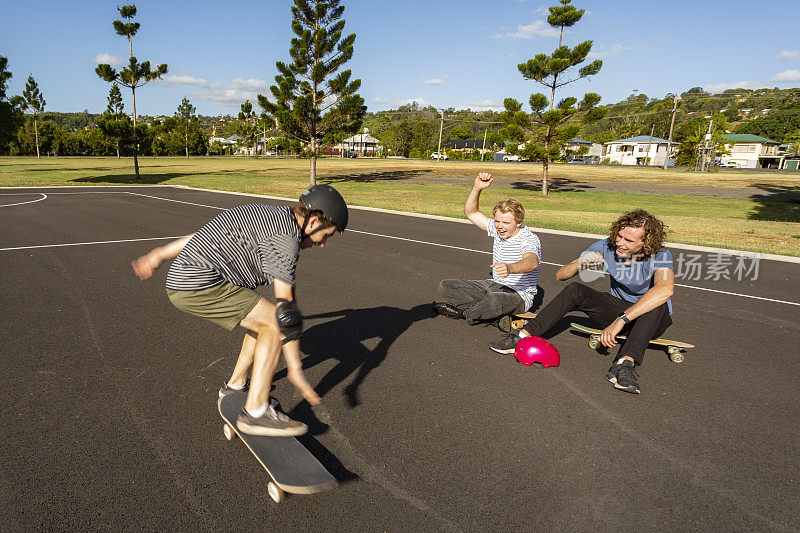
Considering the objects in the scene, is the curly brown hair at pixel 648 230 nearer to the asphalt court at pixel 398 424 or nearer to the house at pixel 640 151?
the asphalt court at pixel 398 424

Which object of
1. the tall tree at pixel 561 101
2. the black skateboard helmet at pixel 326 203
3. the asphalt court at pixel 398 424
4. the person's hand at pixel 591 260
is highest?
the tall tree at pixel 561 101

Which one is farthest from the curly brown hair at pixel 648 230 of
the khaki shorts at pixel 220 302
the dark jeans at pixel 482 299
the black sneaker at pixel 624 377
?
the khaki shorts at pixel 220 302

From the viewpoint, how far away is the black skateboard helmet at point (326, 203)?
282 centimetres

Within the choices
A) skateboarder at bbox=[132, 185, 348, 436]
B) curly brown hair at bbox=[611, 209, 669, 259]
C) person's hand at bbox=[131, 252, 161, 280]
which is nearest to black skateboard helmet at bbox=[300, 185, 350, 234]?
skateboarder at bbox=[132, 185, 348, 436]

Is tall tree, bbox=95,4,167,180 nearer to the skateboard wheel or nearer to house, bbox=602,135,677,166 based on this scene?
the skateboard wheel

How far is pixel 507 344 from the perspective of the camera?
16.4ft

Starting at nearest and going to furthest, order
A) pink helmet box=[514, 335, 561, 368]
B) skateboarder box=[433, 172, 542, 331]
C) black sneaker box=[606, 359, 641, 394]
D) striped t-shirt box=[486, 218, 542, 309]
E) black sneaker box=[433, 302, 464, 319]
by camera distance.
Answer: black sneaker box=[606, 359, 641, 394] → pink helmet box=[514, 335, 561, 368] → skateboarder box=[433, 172, 542, 331] → striped t-shirt box=[486, 218, 542, 309] → black sneaker box=[433, 302, 464, 319]

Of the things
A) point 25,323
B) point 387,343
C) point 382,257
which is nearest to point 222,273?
point 387,343

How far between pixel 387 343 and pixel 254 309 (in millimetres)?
2276

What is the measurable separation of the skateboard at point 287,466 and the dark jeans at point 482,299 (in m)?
2.98

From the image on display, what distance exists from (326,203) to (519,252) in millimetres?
3139

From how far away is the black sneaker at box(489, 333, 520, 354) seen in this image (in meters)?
4.98

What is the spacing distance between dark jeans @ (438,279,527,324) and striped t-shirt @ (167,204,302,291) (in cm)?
306

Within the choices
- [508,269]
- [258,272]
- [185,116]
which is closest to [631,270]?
[508,269]
